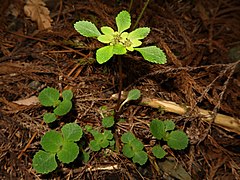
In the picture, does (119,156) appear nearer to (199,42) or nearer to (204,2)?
(199,42)

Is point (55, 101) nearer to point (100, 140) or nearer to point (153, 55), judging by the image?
point (100, 140)

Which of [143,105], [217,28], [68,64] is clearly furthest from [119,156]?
[217,28]

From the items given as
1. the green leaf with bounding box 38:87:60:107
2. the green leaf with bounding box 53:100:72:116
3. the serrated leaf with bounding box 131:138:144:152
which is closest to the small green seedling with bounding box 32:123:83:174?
the green leaf with bounding box 53:100:72:116

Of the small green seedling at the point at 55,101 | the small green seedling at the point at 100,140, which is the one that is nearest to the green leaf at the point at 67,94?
the small green seedling at the point at 55,101

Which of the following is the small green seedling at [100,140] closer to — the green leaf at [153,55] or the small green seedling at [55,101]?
the small green seedling at [55,101]

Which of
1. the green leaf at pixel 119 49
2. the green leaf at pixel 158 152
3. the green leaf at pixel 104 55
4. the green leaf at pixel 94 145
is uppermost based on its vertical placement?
the green leaf at pixel 119 49

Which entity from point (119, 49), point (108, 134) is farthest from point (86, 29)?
point (108, 134)

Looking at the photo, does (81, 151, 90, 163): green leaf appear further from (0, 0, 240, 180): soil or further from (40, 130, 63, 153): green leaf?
(40, 130, 63, 153): green leaf
